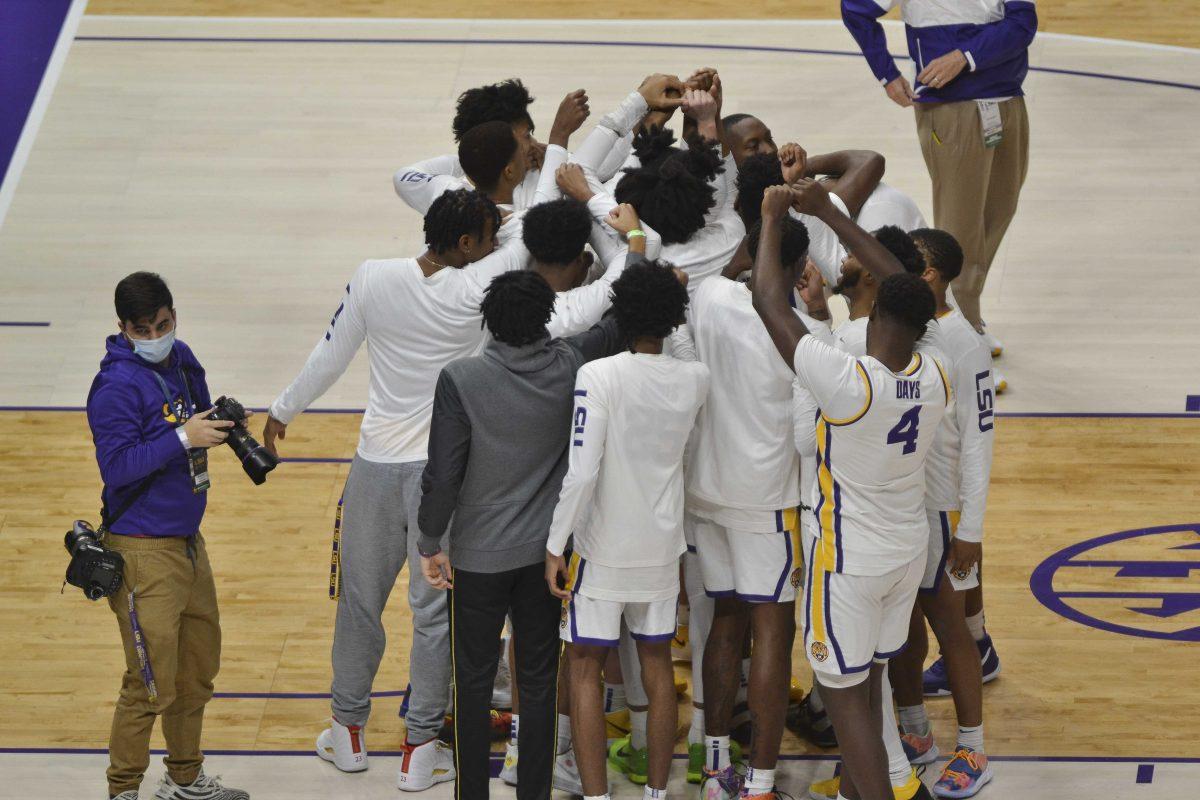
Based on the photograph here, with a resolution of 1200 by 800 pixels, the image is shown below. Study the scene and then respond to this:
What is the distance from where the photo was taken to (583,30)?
11820mm

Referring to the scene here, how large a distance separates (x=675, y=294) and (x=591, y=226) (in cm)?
64

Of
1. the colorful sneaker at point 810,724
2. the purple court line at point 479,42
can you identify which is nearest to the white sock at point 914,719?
the colorful sneaker at point 810,724

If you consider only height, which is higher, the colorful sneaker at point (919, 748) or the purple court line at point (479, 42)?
the purple court line at point (479, 42)

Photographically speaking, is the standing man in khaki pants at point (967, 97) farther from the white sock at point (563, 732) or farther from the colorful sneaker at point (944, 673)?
the white sock at point (563, 732)

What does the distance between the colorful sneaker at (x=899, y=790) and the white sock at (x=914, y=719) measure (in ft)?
0.71

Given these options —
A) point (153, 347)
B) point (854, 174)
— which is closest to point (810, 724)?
point (854, 174)

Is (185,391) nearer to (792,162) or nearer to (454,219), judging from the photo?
(454,219)

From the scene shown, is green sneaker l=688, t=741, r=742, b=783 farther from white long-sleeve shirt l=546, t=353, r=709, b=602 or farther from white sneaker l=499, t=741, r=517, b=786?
white long-sleeve shirt l=546, t=353, r=709, b=602

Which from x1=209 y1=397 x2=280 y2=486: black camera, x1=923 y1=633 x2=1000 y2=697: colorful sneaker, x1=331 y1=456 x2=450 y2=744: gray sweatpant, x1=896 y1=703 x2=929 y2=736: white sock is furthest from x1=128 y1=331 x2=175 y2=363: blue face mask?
x1=923 y1=633 x2=1000 y2=697: colorful sneaker

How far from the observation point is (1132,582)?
6504 mm

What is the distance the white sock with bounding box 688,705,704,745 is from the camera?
17.4 ft

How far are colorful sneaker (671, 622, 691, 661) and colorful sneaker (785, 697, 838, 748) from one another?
1.65ft

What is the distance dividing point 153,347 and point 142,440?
0.30 m

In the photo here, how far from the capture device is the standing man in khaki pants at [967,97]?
765 centimetres
